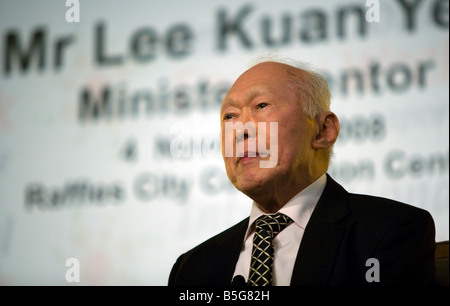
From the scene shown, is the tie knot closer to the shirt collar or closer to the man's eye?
the shirt collar

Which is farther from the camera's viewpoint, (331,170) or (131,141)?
(131,141)

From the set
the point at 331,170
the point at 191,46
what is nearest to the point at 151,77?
the point at 191,46

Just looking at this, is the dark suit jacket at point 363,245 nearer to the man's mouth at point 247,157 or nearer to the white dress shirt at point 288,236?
the white dress shirt at point 288,236

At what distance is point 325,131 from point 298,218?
0.96 feet

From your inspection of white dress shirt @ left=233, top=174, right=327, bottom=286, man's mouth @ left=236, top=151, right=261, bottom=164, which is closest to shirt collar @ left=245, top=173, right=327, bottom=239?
white dress shirt @ left=233, top=174, right=327, bottom=286

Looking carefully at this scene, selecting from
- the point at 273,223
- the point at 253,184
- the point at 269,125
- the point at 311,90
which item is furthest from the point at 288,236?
the point at 311,90

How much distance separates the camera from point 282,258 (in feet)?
5.76

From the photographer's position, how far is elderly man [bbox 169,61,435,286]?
1.65 meters

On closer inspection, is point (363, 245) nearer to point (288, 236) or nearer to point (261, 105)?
point (288, 236)

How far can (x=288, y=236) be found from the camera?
179cm

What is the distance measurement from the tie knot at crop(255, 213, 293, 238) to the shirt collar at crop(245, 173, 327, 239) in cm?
2
